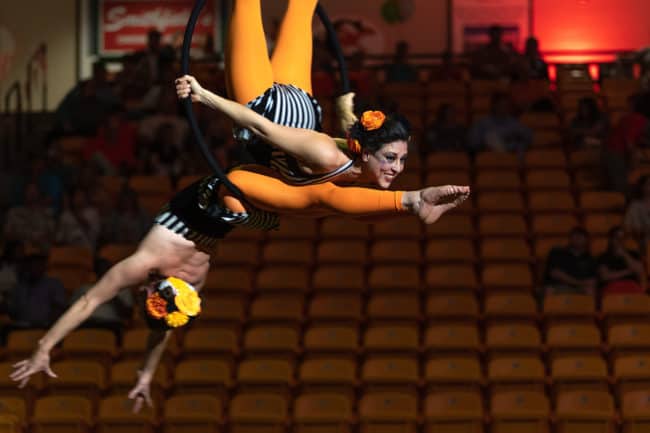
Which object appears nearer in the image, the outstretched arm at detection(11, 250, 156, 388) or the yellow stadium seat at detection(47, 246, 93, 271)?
the outstretched arm at detection(11, 250, 156, 388)

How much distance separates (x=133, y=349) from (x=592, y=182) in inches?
160

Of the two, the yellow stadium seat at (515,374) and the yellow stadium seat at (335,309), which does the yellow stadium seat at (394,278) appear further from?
the yellow stadium seat at (515,374)

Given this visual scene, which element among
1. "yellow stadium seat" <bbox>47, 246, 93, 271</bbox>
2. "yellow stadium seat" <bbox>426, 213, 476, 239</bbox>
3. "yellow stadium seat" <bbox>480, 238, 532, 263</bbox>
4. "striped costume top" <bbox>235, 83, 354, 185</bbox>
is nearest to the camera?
"striped costume top" <bbox>235, 83, 354, 185</bbox>

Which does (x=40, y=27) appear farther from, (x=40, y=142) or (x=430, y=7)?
(x=430, y=7)

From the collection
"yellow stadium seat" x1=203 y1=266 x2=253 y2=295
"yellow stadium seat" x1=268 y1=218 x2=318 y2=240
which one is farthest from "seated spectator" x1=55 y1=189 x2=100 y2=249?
"yellow stadium seat" x1=268 y1=218 x2=318 y2=240

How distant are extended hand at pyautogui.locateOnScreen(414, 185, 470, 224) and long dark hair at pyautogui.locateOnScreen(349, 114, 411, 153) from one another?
0.25 meters

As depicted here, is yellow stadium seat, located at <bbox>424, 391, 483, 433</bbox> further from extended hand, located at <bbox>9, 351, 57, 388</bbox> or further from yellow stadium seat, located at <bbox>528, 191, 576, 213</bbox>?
extended hand, located at <bbox>9, 351, 57, 388</bbox>

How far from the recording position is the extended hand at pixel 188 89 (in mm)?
5520

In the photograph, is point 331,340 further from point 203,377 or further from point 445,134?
point 445,134

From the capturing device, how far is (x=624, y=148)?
37.3 feet

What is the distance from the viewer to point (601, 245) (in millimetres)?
10516

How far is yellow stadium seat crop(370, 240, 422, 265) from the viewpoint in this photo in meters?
10.4

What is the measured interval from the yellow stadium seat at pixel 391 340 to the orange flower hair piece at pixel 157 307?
3700mm

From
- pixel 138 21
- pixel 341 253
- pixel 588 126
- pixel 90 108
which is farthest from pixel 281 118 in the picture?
pixel 138 21
